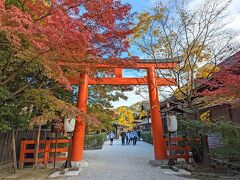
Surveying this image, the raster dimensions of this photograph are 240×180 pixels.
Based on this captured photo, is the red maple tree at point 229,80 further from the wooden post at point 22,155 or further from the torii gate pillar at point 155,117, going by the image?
the wooden post at point 22,155

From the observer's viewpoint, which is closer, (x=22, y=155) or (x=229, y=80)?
(x=229, y=80)

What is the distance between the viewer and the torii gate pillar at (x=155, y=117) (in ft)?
32.8

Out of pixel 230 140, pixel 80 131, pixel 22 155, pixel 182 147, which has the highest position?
pixel 80 131

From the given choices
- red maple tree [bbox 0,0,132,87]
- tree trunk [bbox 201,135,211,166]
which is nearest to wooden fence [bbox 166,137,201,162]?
tree trunk [bbox 201,135,211,166]

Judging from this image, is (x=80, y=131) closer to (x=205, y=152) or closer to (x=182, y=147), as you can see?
(x=182, y=147)

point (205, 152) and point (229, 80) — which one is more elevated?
point (229, 80)

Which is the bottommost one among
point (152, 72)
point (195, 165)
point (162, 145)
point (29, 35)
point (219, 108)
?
point (195, 165)

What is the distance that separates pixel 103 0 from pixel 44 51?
2.24 m

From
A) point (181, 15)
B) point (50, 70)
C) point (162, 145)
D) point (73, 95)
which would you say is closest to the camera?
point (50, 70)

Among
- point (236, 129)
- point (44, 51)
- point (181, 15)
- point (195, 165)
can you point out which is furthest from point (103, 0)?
point (195, 165)

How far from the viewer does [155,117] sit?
10516 mm

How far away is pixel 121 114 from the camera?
4756 centimetres

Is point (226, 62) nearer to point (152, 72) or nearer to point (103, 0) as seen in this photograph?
point (152, 72)

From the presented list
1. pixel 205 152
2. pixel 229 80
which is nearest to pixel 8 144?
pixel 205 152
